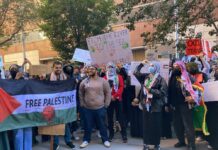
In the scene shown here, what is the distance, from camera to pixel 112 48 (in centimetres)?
990

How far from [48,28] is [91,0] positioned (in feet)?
9.12

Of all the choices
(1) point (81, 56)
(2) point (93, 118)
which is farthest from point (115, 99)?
(1) point (81, 56)

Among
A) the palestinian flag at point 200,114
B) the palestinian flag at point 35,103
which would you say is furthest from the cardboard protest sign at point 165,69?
the palestinian flag at point 35,103

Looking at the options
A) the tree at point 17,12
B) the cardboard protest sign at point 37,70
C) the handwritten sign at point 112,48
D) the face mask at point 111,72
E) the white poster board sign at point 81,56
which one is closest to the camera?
the face mask at point 111,72

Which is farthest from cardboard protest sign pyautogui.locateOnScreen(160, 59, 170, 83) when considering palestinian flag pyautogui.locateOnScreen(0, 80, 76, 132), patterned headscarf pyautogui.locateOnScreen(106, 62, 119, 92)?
palestinian flag pyautogui.locateOnScreen(0, 80, 76, 132)

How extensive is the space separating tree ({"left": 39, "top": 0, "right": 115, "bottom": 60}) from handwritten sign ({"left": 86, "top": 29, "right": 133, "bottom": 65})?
10.6 m

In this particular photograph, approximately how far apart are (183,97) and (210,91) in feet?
1.91

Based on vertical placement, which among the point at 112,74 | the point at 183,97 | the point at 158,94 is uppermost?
the point at 112,74

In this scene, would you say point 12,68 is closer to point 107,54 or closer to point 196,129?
point 107,54

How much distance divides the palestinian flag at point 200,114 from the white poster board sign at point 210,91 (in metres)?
0.18

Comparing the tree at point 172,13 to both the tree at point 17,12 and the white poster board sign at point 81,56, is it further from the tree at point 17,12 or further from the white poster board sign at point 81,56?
the tree at point 17,12

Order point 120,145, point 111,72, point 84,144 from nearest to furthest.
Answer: point 84,144
point 120,145
point 111,72

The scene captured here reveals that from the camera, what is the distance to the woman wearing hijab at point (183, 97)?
791cm

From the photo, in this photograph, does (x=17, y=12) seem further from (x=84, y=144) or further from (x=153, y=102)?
(x=153, y=102)
